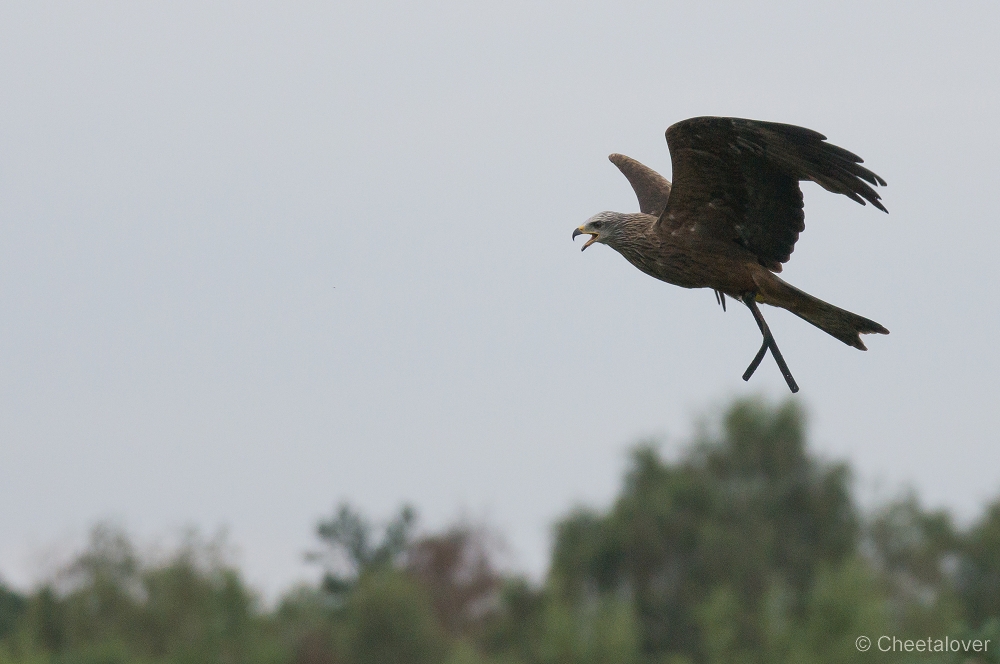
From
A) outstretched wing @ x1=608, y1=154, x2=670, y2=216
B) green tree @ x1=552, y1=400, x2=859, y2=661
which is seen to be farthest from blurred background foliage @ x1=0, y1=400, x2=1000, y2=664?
outstretched wing @ x1=608, y1=154, x2=670, y2=216

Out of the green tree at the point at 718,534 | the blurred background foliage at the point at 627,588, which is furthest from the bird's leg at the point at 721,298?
the green tree at the point at 718,534

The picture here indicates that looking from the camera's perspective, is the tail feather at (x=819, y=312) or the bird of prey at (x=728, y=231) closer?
the bird of prey at (x=728, y=231)

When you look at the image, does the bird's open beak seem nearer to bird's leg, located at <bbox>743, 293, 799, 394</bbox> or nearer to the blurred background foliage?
bird's leg, located at <bbox>743, 293, 799, 394</bbox>

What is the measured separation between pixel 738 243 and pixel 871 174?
166 cm

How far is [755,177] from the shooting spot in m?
10.2

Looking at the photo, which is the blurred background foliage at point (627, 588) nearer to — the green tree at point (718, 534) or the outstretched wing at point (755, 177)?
the green tree at point (718, 534)

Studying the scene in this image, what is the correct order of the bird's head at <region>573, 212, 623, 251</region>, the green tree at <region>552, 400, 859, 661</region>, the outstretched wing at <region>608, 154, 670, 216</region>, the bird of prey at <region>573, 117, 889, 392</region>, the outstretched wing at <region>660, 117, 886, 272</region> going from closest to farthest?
the outstretched wing at <region>660, 117, 886, 272</region>, the bird of prey at <region>573, 117, 889, 392</region>, the bird's head at <region>573, 212, 623, 251</region>, the outstretched wing at <region>608, 154, 670, 216</region>, the green tree at <region>552, 400, 859, 661</region>

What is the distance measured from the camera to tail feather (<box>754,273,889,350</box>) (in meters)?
10.3

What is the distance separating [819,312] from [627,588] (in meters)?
42.7

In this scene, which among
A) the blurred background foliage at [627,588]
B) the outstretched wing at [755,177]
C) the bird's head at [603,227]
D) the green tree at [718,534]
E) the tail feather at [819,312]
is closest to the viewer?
the outstretched wing at [755,177]

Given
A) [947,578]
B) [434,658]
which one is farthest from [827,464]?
[434,658]

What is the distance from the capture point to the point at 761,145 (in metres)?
9.77

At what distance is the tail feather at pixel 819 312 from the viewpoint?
10273mm

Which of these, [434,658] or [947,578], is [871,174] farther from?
[947,578]
